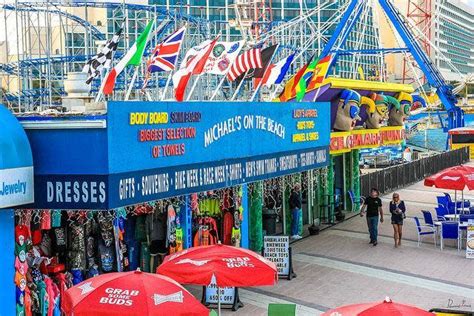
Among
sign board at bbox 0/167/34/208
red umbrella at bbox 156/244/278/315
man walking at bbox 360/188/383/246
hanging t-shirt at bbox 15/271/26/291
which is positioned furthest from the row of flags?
red umbrella at bbox 156/244/278/315

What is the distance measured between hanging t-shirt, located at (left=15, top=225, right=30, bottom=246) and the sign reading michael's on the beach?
1.35m

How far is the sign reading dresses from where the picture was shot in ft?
33.5

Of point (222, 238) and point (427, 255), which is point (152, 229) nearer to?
point (222, 238)

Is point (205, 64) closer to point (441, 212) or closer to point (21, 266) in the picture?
point (21, 266)

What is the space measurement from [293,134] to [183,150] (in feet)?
18.8

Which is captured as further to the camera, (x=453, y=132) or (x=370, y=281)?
(x=453, y=132)

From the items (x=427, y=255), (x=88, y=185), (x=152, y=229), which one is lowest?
(x=427, y=255)

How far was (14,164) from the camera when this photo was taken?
34.1 ft

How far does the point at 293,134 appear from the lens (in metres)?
18.6

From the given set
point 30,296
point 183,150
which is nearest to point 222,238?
point 183,150

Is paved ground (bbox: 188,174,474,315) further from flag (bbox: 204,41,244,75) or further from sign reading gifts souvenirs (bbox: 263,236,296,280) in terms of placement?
flag (bbox: 204,41,244,75)

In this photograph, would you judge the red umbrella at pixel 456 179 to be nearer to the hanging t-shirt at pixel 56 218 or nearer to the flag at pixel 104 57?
the flag at pixel 104 57

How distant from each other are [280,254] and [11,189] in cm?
724

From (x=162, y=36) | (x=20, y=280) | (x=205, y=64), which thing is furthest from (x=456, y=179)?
(x=162, y=36)
